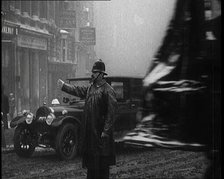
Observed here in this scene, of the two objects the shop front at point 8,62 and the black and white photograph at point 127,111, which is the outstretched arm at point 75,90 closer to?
the black and white photograph at point 127,111

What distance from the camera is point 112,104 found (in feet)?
17.2

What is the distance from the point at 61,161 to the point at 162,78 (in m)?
5.84

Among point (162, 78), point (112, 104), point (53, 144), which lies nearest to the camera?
point (162, 78)

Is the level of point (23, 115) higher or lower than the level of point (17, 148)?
higher

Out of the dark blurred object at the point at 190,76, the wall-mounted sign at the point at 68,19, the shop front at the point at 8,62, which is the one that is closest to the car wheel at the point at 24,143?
the shop front at the point at 8,62

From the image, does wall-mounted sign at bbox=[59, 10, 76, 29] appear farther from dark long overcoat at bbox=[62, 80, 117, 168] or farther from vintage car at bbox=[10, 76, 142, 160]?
dark long overcoat at bbox=[62, 80, 117, 168]

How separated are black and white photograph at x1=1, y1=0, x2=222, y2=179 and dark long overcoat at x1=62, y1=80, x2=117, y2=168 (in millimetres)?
12

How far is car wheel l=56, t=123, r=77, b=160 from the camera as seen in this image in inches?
323

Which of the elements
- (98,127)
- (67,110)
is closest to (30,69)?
(67,110)

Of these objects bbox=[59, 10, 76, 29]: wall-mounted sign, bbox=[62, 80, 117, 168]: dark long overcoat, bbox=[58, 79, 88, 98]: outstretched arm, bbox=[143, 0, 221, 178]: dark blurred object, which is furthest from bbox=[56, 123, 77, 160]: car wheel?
bbox=[143, 0, 221, 178]: dark blurred object

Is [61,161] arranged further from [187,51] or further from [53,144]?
[187,51]

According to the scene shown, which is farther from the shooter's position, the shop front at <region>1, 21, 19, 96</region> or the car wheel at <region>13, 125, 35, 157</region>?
the car wheel at <region>13, 125, 35, 157</region>

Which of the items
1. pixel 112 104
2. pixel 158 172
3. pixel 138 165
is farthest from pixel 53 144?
pixel 112 104

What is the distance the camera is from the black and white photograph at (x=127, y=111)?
269 centimetres
